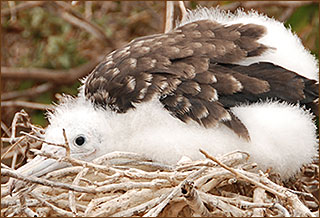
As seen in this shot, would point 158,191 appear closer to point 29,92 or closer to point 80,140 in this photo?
point 80,140

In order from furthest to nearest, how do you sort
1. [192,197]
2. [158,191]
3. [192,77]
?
[192,77] → [158,191] → [192,197]

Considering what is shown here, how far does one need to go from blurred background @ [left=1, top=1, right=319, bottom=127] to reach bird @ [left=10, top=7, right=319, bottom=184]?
92cm

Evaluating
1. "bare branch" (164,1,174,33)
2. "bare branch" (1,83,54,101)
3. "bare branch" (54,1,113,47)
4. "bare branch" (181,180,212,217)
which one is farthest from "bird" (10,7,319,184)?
"bare branch" (1,83,54,101)

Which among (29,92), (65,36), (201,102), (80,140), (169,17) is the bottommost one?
(201,102)

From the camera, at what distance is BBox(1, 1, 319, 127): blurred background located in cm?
258

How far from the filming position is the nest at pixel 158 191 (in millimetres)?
1280

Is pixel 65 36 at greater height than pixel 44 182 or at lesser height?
greater

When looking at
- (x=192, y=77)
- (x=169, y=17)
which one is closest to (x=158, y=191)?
(x=192, y=77)

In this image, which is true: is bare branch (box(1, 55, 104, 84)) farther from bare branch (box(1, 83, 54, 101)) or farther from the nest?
the nest

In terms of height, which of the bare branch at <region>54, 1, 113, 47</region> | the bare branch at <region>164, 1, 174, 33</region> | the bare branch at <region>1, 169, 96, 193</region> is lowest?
the bare branch at <region>1, 169, 96, 193</region>

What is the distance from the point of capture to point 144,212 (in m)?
1.36

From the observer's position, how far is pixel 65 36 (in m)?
2.93

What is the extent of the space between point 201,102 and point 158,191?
0.82 ft

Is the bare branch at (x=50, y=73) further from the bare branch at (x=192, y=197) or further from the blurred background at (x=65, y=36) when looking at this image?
the bare branch at (x=192, y=197)
